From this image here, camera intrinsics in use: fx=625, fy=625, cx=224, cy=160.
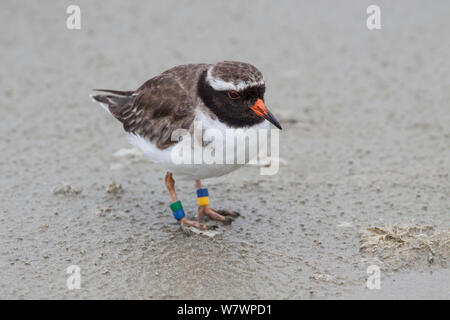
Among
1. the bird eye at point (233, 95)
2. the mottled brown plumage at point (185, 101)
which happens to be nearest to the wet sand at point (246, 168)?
the mottled brown plumage at point (185, 101)

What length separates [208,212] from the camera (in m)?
5.43

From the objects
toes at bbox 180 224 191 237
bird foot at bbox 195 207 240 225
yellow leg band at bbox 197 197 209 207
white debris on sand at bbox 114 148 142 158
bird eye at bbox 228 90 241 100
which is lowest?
toes at bbox 180 224 191 237

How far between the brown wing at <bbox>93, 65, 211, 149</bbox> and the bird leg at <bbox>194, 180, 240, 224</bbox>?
0.66 m

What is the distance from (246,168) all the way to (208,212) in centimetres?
104

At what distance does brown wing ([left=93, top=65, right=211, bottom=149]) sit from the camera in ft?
16.2

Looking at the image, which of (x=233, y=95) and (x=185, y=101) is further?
(x=185, y=101)

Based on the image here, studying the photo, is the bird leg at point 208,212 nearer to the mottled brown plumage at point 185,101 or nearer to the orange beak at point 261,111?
the mottled brown plumage at point 185,101

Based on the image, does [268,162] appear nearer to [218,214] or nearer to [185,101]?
[218,214]

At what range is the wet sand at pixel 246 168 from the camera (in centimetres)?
456

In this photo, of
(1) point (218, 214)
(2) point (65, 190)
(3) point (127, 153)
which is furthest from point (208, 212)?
(3) point (127, 153)

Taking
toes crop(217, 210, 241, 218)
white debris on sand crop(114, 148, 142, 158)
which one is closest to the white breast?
toes crop(217, 210, 241, 218)

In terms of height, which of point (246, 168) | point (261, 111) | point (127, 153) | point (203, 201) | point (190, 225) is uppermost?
point (261, 111)

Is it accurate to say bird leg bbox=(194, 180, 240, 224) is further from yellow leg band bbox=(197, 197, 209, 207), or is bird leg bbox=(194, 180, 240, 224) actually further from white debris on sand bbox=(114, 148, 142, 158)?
white debris on sand bbox=(114, 148, 142, 158)
